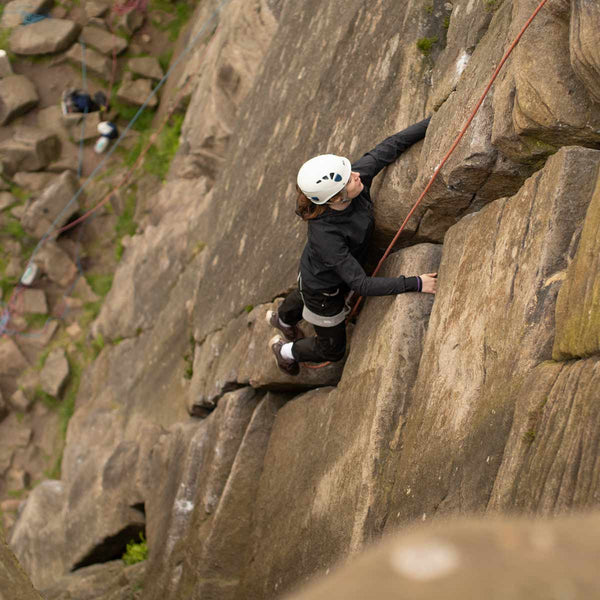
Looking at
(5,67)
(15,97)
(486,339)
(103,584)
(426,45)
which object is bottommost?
(103,584)

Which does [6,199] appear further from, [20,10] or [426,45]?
[426,45]

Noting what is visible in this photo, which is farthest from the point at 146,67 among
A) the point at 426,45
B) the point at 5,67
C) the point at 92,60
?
the point at 426,45

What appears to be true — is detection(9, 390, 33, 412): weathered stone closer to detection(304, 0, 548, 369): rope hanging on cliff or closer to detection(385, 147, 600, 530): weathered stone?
detection(304, 0, 548, 369): rope hanging on cliff

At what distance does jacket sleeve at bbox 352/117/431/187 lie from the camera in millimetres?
5141

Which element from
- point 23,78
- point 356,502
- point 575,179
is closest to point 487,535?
point 575,179

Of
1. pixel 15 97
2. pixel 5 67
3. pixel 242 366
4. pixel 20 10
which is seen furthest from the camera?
pixel 20 10

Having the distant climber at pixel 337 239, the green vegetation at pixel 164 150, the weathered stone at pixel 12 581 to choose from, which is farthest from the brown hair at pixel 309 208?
the green vegetation at pixel 164 150

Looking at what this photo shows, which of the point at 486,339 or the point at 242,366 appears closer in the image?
the point at 486,339

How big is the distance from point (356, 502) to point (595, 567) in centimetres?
314

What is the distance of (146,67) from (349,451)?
11.3 m

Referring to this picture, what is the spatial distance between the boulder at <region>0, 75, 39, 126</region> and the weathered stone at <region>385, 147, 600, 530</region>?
1199 cm

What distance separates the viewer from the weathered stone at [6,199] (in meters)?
13.7

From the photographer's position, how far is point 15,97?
14023 mm

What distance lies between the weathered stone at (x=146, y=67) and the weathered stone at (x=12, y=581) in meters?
11.2
